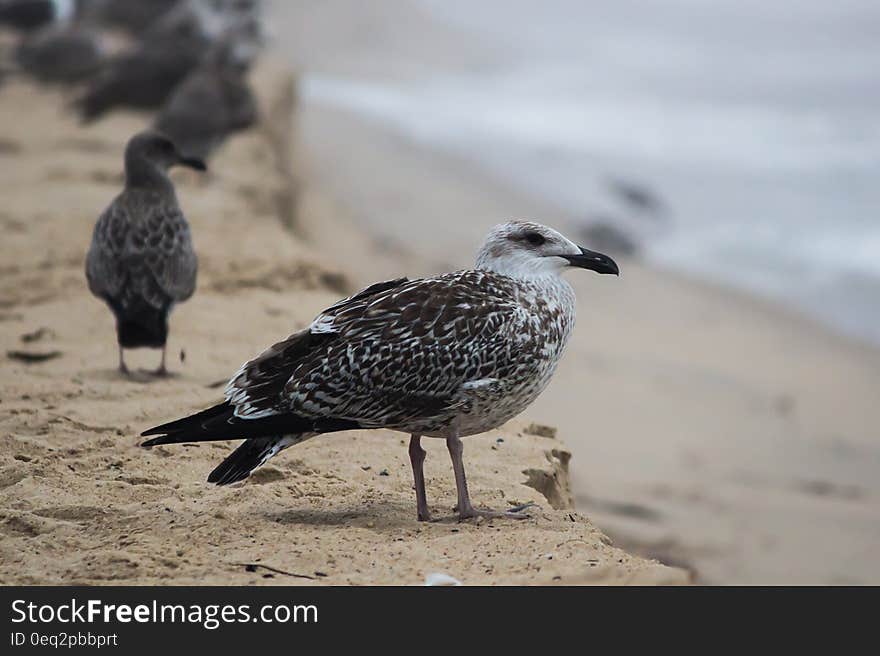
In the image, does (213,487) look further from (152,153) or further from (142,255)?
(152,153)

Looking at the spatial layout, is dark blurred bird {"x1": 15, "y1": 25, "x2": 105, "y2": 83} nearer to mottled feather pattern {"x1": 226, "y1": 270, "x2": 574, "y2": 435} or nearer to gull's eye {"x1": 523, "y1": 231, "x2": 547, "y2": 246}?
gull's eye {"x1": 523, "y1": 231, "x2": 547, "y2": 246}

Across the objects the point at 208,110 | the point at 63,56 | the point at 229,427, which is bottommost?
the point at 229,427

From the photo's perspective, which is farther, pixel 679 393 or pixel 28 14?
pixel 28 14

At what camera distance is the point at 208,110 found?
1369 centimetres

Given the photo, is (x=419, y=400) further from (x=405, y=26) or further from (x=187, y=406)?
(x=405, y=26)

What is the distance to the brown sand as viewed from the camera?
4230 mm

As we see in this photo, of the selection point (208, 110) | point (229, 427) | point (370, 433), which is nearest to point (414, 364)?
point (229, 427)

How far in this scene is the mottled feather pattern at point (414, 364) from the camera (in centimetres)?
471

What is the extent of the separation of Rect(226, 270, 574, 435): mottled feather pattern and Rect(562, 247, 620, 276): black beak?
39cm

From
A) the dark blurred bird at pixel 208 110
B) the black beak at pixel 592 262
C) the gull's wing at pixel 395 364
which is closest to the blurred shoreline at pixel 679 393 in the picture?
the dark blurred bird at pixel 208 110

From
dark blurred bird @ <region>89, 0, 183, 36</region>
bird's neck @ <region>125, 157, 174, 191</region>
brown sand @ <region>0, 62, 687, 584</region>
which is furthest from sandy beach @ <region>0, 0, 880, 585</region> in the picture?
dark blurred bird @ <region>89, 0, 183, 36</region>

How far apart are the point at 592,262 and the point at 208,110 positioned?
9253mm

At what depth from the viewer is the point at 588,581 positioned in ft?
12.9

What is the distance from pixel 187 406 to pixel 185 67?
35.5 ft
